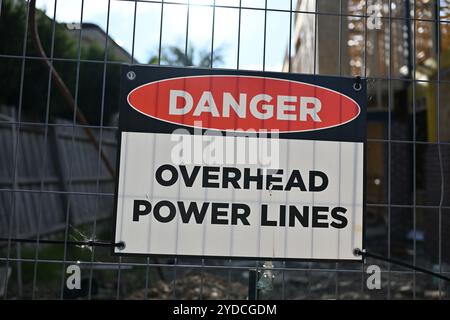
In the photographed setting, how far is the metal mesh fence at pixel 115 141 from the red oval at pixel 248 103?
0.21 m

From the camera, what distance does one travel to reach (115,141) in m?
10.8

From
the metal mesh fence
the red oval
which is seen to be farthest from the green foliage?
the red oval

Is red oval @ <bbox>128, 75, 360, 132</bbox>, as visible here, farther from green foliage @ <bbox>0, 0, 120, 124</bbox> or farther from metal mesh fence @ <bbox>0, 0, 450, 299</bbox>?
green foliage @ <bbox>0, 0, 120, 124</bbox>

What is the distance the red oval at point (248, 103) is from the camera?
332 centimetres

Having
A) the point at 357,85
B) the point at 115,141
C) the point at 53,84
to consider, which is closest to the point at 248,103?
the point at 357,85

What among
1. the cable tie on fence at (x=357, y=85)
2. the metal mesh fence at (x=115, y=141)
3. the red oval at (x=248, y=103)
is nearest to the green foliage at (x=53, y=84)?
the metal mesh fence at (x=115, y=141)

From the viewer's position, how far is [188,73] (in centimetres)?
335

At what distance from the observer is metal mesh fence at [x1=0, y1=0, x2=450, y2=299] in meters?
3.44

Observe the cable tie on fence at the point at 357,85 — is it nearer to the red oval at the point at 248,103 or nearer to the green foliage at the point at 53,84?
the red oval at the point at 248,103

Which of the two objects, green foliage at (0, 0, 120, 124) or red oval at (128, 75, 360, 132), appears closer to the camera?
red oval at (128, 75, 360, 132)

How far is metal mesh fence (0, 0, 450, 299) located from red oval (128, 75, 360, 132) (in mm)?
207
